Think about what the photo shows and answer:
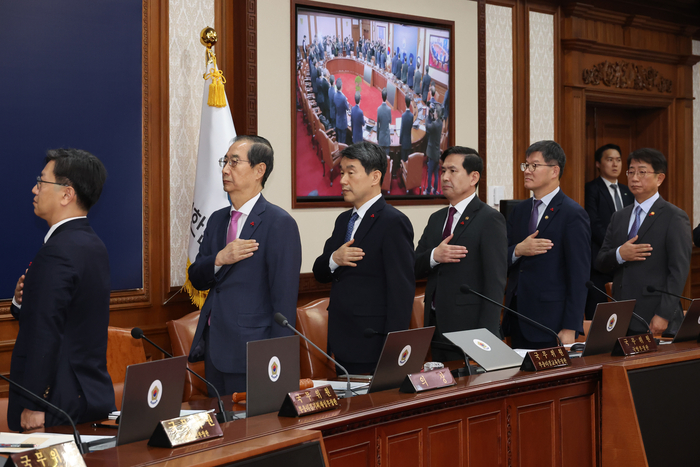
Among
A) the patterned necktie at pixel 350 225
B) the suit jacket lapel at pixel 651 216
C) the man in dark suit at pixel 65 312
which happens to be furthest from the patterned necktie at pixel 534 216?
the man in dark suit at pixel 65 312

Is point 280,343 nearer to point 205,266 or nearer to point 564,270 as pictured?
point 205,266

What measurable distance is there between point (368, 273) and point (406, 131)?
232 centimetres

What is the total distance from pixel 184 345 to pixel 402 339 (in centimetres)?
156

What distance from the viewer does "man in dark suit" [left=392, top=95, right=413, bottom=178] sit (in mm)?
5012

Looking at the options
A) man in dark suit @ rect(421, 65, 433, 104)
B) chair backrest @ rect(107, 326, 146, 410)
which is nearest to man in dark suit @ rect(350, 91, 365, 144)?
man in dark suit @ rect(421, 65, 433, 104)

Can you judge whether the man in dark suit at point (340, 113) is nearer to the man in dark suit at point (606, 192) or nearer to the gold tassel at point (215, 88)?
the gold tassel at point (215, 88)

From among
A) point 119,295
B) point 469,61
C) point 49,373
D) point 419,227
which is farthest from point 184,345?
point 469,61

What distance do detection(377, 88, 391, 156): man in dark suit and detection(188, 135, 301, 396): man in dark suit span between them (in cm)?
222

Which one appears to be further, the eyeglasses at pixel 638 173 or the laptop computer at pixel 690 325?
the eyeglasses at pixel 638 173

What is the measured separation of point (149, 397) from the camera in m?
1.71

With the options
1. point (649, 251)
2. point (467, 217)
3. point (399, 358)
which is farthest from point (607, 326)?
point (649, 251)

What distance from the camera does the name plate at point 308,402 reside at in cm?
191

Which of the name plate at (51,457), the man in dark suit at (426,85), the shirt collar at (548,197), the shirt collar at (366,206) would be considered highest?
the man in dark suit at (426,85)

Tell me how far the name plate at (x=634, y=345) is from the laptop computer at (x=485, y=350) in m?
0.41
